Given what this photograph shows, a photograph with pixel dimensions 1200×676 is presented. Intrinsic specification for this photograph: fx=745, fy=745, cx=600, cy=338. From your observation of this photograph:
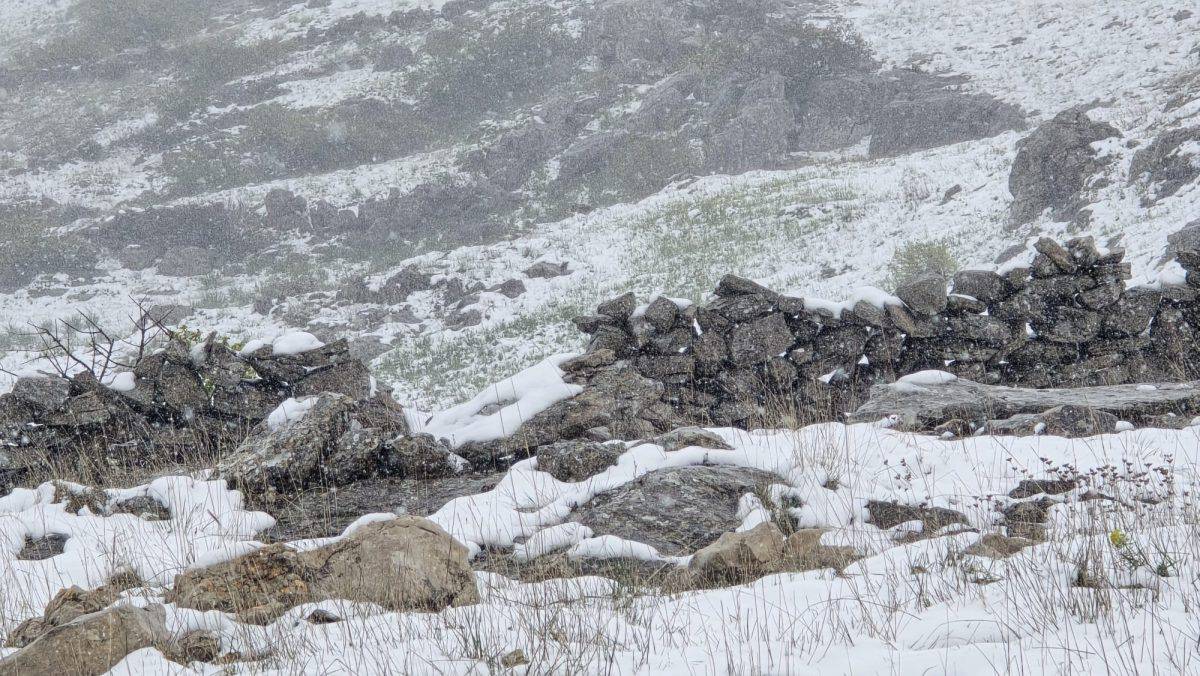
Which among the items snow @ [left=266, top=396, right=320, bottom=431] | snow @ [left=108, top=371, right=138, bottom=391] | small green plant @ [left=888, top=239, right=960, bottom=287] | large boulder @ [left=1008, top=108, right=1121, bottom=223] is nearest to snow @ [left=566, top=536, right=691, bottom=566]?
snow @ [left=266, top=396, right=320, bottom=431]

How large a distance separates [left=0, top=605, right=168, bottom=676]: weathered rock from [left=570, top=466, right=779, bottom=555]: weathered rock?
7.51 ft

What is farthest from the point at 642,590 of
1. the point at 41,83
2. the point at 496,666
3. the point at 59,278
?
the point at 41,83

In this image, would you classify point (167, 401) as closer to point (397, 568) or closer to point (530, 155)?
point (397, 568)

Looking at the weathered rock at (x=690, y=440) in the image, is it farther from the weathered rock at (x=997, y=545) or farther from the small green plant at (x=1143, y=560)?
the small green plant at (x=1143, y=560)

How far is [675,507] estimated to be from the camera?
171 inches

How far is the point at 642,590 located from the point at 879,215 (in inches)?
764

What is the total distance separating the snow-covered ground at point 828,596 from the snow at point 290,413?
1.08 meters

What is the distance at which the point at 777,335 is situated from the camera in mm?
7883

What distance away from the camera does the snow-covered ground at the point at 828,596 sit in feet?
7.65

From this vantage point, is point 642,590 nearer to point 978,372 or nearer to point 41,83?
point 978,372

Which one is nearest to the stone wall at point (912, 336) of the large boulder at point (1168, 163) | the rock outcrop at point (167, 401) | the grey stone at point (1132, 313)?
the grey stone at point (1132, 313)

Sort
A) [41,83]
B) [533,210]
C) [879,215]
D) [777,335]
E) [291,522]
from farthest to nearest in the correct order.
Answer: [41,83] < [533,210] < [879,215] < [777,335] < [291,522]

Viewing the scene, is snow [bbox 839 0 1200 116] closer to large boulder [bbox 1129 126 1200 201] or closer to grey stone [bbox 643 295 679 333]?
large boulder [bbox 1129 126 1200 201]

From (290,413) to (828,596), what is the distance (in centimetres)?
442
